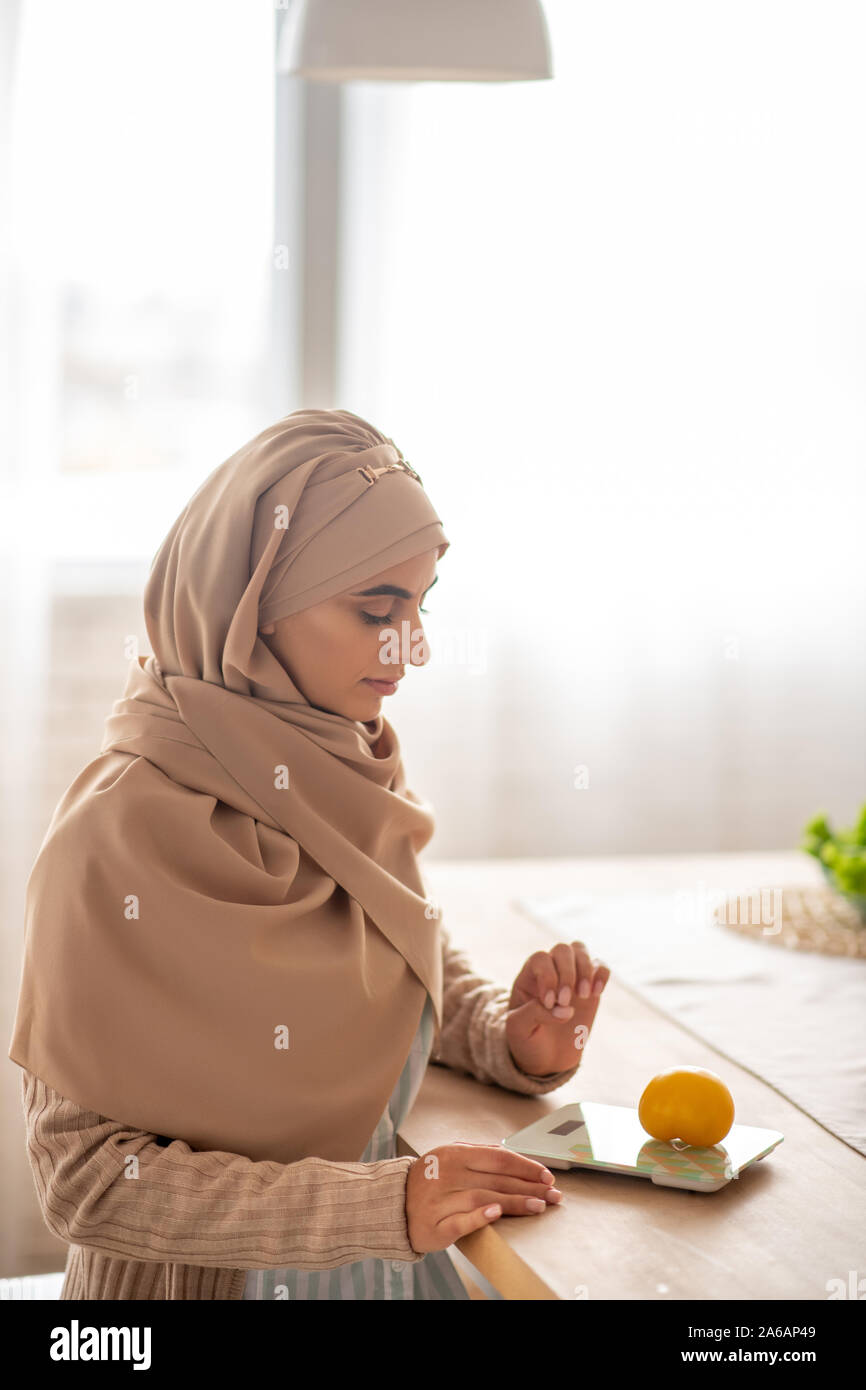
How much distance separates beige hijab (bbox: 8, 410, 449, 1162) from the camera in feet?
3.23

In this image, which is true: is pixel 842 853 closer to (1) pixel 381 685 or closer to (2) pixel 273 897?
(1) pixel 381 685

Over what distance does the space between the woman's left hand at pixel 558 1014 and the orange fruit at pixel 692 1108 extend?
5.1 inches

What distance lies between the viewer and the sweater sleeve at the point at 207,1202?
0.92m

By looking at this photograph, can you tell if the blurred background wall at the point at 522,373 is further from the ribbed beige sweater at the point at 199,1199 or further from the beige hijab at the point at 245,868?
the ribbed beige sweater at the point at 199,1199

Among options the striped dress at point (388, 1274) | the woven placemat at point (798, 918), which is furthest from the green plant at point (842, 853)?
the striped dress at point (388, 1274)

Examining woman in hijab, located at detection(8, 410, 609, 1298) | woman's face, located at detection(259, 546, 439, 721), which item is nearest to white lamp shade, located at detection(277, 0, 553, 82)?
woman in hijab, located at detection(8, 410, 609, 1298)

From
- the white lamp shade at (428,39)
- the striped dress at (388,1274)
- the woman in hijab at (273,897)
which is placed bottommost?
the striped dress at (388,1274)

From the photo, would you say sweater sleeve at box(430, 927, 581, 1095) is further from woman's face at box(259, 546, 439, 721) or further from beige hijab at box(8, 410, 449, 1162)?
woman's face at box(259, 546, 439, 721)

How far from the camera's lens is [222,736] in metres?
1.08

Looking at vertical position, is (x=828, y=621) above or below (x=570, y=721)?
above
